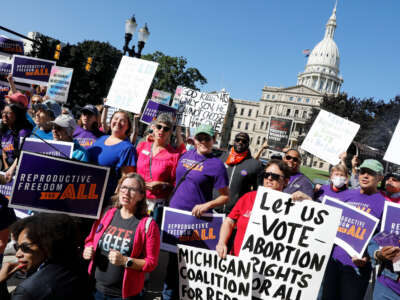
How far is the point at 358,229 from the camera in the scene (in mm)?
2939

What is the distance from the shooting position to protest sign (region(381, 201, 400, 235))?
2.68 meters

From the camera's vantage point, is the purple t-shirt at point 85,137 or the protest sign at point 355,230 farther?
the purple t-shirt at point 85,137

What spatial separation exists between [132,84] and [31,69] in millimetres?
3673

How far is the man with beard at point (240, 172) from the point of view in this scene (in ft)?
13.2

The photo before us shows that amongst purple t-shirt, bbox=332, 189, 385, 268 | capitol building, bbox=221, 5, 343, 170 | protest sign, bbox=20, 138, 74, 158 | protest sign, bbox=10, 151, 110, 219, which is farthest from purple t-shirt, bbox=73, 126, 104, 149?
capitol building, bbox=221, 5, 343, 170

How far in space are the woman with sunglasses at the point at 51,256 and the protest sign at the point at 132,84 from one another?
12.1ft

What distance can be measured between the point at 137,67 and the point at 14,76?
13.0 ft

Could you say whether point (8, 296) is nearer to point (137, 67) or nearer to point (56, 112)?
point (56, 112)

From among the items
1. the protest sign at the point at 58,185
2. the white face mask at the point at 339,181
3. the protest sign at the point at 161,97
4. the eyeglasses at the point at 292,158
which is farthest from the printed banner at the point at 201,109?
the protest sign at the point at 161,97

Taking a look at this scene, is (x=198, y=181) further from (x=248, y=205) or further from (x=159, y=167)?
(x=248, y=205)

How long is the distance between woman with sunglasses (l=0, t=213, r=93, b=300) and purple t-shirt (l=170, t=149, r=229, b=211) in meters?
1.41

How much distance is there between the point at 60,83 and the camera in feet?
25.8

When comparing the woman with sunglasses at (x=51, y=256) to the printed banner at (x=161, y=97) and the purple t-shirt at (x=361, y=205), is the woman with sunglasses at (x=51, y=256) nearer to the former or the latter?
the purple t-shirt at (x=361, y=205)

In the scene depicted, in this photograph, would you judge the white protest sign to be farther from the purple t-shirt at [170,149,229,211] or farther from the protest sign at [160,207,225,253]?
the protest sign at [160,207,225,253]
